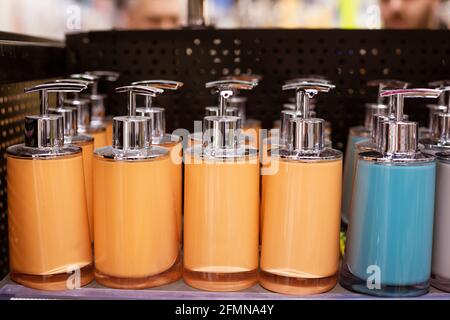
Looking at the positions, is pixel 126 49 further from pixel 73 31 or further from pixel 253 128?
pixel 253 128

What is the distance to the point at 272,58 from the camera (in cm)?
99

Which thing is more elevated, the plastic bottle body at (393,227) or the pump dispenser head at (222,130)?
the pump dispenser head at (222,130)

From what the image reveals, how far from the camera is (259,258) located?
0.72 metres

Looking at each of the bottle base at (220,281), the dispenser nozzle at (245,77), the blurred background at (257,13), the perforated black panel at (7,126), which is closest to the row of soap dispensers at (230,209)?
the bottle base at (220,281)

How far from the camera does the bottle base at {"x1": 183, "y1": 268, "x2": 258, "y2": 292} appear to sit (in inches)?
26.6

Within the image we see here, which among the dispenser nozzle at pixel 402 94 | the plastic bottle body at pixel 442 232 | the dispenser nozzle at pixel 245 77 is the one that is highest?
the dispenser nozzle at pixel 245 77

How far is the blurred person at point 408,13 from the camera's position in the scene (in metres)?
2.31

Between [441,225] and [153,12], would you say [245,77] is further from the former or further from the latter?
[153,12]

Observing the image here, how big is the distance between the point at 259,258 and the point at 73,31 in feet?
1.88

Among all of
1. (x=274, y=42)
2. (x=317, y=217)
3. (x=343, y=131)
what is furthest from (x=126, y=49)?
(x=317, y=217)

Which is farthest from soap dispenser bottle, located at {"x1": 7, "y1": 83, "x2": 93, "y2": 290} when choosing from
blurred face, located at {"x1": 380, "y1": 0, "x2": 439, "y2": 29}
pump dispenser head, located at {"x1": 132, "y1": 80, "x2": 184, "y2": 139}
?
blurred face, located at {"x1": 380, "y1": 0, "x2": 439, "y2": 29}

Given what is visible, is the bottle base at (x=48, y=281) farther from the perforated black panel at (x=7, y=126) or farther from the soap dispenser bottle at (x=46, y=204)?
the perforated black panel at (x=7, y=126)

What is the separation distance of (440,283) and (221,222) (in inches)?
10.5

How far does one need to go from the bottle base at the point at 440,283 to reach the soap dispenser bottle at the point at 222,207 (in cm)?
21
